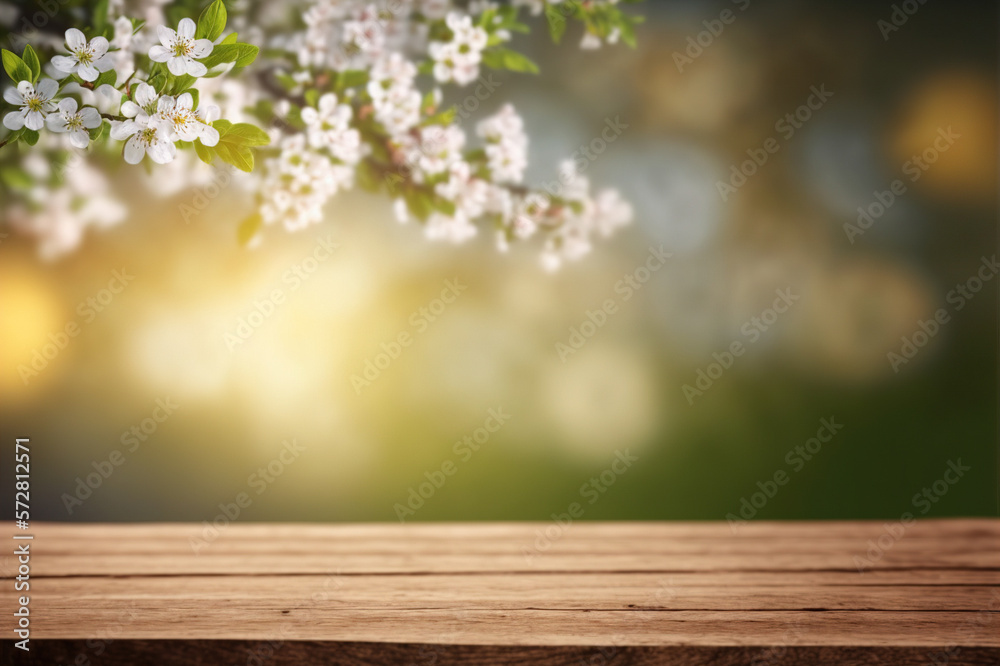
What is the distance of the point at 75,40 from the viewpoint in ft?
3.16

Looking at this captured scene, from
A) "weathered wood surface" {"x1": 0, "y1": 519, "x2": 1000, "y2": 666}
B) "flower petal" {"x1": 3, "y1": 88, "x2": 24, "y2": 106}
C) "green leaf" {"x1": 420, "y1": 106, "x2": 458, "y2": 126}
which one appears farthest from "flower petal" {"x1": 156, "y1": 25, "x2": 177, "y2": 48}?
"weathered wood surface" {"x1": 0, "y1": 519, "x2": 1000, "y2": 666}

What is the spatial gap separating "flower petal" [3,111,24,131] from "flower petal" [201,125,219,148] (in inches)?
9.4

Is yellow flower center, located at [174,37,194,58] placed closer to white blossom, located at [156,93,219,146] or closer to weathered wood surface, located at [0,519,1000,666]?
white blossom, located at [156,93,219,146]

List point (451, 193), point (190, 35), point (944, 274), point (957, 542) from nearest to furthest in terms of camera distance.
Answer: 1. point (190, 35)
2. point (957, 542)
3. point (451, 193)
4. point (944, 274)

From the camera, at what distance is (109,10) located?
4.61ft

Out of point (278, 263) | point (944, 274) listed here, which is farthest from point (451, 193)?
point (944, 274)

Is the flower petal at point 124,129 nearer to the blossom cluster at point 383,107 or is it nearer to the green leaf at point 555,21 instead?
the blossom cluster at point 383,107

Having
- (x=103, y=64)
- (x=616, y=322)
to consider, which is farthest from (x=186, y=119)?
(x=616, y=322)

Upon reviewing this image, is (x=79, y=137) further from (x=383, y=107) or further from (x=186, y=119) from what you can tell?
(x=383, y=107)

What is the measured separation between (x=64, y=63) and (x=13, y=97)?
81mm

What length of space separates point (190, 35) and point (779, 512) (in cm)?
187

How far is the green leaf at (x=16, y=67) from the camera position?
95cm

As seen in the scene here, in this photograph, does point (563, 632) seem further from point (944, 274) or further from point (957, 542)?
point (944, 274)

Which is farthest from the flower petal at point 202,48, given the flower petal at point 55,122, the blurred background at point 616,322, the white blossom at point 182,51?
the blurred background at point 616,322
